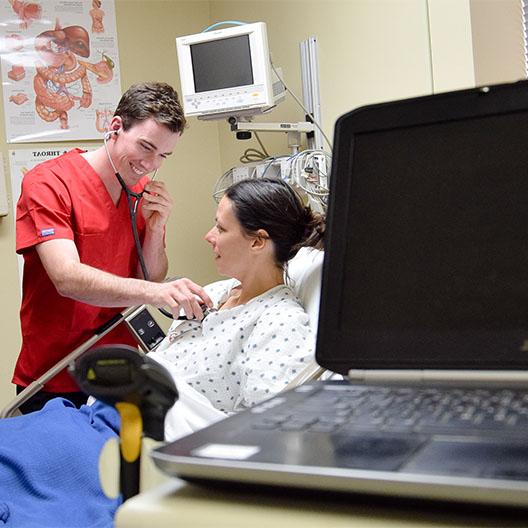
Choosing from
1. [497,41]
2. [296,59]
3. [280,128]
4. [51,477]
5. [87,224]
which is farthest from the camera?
[296,59]

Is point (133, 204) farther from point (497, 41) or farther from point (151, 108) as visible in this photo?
point (497, 41)

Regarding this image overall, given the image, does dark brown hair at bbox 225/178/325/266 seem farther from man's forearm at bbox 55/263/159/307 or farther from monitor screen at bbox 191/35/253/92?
monitor screen at bbox 191/35/253/92

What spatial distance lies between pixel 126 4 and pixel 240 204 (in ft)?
6.71

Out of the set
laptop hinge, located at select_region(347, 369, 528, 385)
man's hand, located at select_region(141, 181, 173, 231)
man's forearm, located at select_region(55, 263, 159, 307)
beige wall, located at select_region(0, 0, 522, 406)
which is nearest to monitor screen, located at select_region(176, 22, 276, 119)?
beige wall, located at select_region(0, 0, 522, 406)

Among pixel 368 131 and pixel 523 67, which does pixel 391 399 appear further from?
pixel 523 67

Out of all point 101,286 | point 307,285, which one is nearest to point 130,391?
point 307,285

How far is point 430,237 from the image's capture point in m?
0.76

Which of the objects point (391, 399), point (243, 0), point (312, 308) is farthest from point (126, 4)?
point (391, 399)

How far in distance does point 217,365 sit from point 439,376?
1.23 m

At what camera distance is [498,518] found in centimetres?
45

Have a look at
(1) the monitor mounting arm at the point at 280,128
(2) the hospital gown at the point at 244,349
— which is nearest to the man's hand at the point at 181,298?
(2) the hospital gown at the point at 244,349

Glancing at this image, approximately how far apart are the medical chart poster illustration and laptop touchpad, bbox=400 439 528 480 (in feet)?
10.5

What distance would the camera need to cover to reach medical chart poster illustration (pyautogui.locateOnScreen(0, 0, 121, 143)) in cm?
338

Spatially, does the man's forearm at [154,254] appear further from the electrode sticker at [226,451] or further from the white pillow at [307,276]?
the electrode sticker at [226,451]
